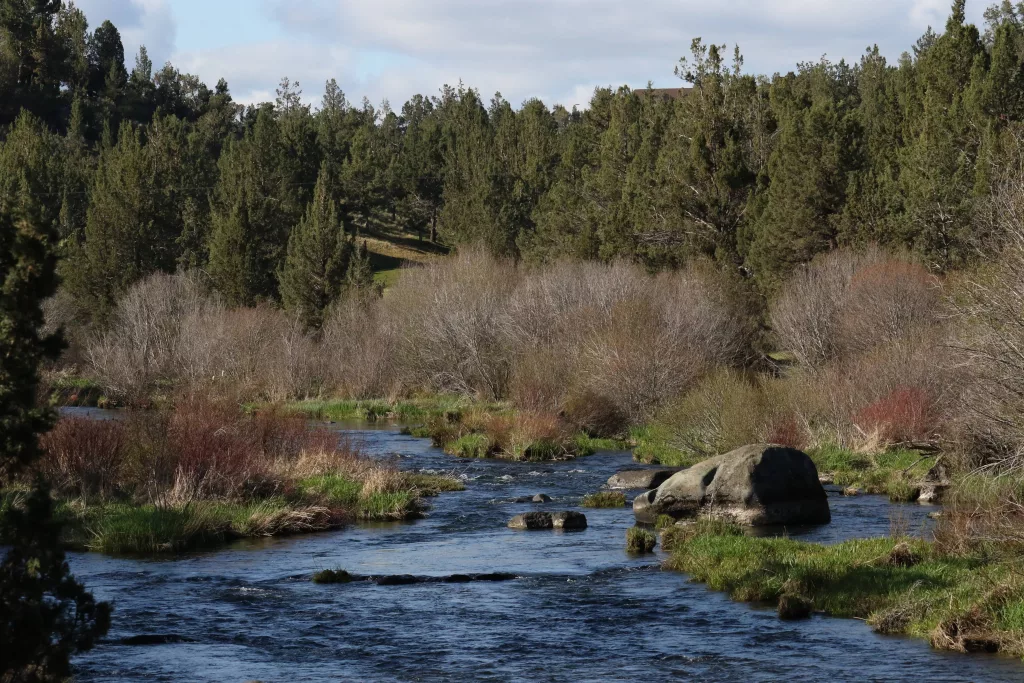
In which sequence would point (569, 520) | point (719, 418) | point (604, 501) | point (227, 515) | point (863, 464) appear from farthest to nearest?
point (719, 418)
point (863, 464)
point (604, 501)
point (569, 520)
point (227, 515)

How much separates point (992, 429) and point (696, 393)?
14.1m

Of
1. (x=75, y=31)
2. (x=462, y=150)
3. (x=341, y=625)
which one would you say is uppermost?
(x=75, y=31)

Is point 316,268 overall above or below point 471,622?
above

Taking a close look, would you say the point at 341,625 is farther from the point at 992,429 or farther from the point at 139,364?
the point at 139,364

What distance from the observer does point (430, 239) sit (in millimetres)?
120562

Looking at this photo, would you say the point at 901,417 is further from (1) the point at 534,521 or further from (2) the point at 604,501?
(1) the point at 534,521

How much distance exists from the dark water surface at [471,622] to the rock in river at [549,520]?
50 cm

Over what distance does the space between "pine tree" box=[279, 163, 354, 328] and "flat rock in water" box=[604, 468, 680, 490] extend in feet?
151

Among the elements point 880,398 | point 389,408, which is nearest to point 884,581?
point 880,398

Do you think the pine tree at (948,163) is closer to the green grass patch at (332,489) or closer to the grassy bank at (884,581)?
the green grass patch at (332,489)

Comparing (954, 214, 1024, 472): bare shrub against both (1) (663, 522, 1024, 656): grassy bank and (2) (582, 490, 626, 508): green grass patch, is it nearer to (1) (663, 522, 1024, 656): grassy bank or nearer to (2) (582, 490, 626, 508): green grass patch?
(1) (663, 522, 1024, 656): grassy bank

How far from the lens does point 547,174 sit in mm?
97812

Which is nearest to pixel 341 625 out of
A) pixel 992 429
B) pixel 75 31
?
pixel 992 429

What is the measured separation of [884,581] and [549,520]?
33.2ft
